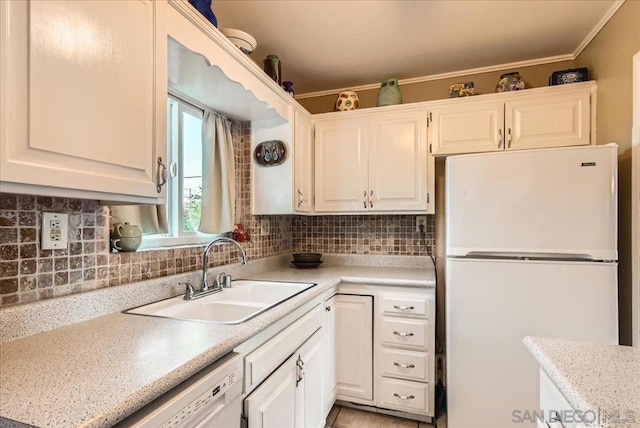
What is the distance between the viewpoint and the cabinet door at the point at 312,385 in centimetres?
144

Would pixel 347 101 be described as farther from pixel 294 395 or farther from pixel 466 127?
pixel 294 395

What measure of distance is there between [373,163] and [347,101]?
549mm

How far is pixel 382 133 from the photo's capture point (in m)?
2.27

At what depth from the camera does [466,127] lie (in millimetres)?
2102

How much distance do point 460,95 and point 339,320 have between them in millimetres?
1753

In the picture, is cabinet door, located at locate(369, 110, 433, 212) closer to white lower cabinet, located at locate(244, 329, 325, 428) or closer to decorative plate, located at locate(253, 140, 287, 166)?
decorative plate, located at locate(253, 140, 287, 166)

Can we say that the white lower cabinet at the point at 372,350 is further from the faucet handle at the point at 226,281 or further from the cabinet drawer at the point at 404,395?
the faucet handle at the point at 226,281

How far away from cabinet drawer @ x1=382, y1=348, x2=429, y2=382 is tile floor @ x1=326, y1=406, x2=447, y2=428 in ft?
0.94

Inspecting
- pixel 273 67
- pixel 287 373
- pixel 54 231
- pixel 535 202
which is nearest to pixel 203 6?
pixel 273 67

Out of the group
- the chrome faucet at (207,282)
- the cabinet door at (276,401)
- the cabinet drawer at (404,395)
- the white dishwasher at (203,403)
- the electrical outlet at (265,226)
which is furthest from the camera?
the electrical outlet at (265,226)

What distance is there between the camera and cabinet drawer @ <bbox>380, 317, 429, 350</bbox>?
1911 mm

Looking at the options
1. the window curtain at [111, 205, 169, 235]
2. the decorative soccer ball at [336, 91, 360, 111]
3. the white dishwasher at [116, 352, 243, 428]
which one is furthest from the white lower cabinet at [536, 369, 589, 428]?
the decorative soccer ball at [336, 91, 360, 111]

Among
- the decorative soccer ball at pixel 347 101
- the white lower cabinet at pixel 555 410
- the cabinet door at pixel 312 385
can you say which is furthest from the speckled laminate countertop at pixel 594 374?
the decorative soccer ball at pixel 347 101

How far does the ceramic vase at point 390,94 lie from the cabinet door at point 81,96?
5.42ft
